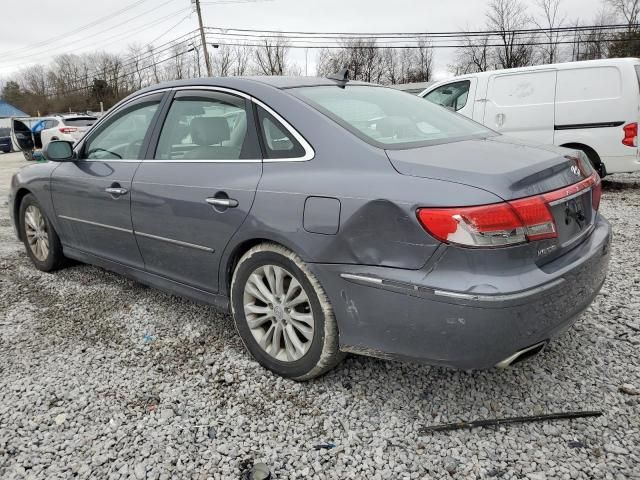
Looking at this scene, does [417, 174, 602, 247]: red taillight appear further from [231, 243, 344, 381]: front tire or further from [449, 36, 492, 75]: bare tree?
[449, 36, 492, 75]: bare tree

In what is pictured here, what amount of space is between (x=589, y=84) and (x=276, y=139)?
6.17m

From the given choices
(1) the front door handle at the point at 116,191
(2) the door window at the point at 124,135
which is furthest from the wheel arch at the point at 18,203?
(1) the front door handle at the point at 116,191

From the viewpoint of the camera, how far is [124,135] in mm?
3490

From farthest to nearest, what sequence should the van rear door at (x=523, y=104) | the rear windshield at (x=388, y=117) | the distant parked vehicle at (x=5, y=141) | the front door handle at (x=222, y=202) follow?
1. the distant parked vehicle at (x=5, y=141)
2. the van rear door at (x=523, y=104)
3. the front door handle at (x=222, y=202)
4. the rear windshield at (x=388, y=117)

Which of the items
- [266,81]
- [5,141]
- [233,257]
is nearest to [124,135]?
[266,81]

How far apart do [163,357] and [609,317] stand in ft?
8.87

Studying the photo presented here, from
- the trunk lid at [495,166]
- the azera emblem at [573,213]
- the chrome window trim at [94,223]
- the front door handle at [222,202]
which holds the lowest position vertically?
the chrome window trim at [94,223]

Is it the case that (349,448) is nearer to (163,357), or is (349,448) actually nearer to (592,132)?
(163,357)

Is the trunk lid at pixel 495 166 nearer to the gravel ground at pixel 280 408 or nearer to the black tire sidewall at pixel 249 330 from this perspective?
the black tire sidewall at pixel 249 330

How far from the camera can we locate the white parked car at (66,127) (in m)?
16.9

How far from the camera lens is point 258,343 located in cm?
264

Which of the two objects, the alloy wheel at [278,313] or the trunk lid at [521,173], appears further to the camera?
the alloy wheel at [278,313]

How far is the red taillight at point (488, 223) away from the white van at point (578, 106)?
19.6ft

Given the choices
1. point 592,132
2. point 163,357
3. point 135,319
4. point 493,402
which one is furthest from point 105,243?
point 592,132
